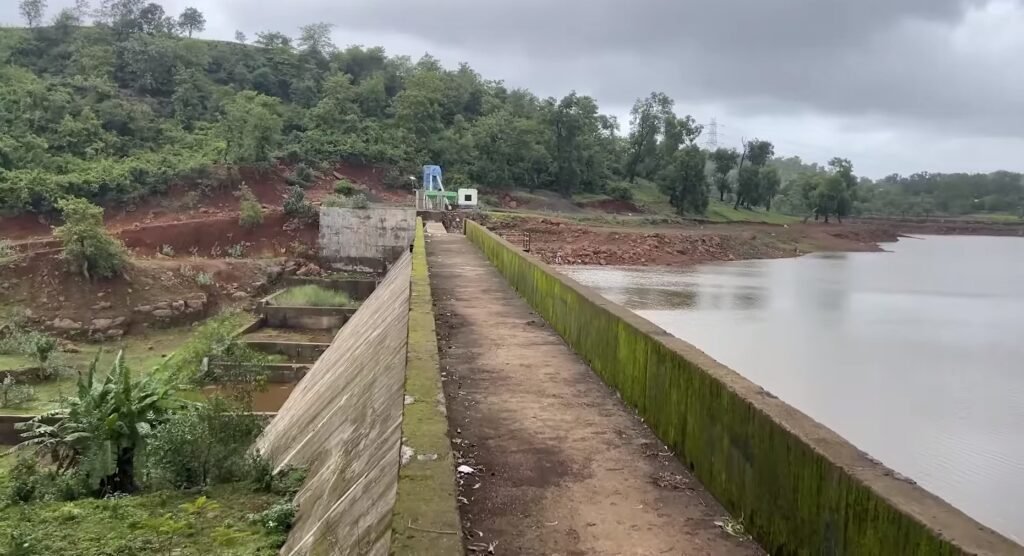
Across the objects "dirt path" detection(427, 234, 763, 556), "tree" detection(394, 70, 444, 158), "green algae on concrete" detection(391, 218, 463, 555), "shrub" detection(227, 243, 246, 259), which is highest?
"tree" detection(394, 70, 444, 158)

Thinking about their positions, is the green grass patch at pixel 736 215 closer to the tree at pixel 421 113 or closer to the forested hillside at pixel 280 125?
the forested hillside at pixel 280 125

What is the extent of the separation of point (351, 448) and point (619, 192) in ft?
166

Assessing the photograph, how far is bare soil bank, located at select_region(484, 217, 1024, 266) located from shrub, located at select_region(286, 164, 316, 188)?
38.3 ft

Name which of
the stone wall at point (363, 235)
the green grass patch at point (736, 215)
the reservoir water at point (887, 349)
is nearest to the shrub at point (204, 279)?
the stone wall at point (363, 235)

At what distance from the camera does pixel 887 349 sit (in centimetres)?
1900

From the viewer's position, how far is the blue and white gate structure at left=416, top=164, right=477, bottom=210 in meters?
36.5

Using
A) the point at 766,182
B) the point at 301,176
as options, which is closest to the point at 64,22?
the point at 301,176

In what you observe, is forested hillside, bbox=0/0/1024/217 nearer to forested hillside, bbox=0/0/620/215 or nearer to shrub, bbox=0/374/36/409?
forested hillside, bbox=0/0/620/215

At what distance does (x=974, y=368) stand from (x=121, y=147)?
40.1m

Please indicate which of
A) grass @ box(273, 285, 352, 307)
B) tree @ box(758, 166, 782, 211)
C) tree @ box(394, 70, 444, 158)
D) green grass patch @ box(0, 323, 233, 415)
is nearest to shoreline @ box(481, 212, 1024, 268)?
tree @ box(758, 166, 782, 211)

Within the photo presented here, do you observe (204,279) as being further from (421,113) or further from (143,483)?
(421,113)

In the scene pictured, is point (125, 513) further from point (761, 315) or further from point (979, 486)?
point (761, 315)

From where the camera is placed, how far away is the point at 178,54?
183ft

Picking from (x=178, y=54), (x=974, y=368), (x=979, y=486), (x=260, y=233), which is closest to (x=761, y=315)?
(x=974, y=368)
